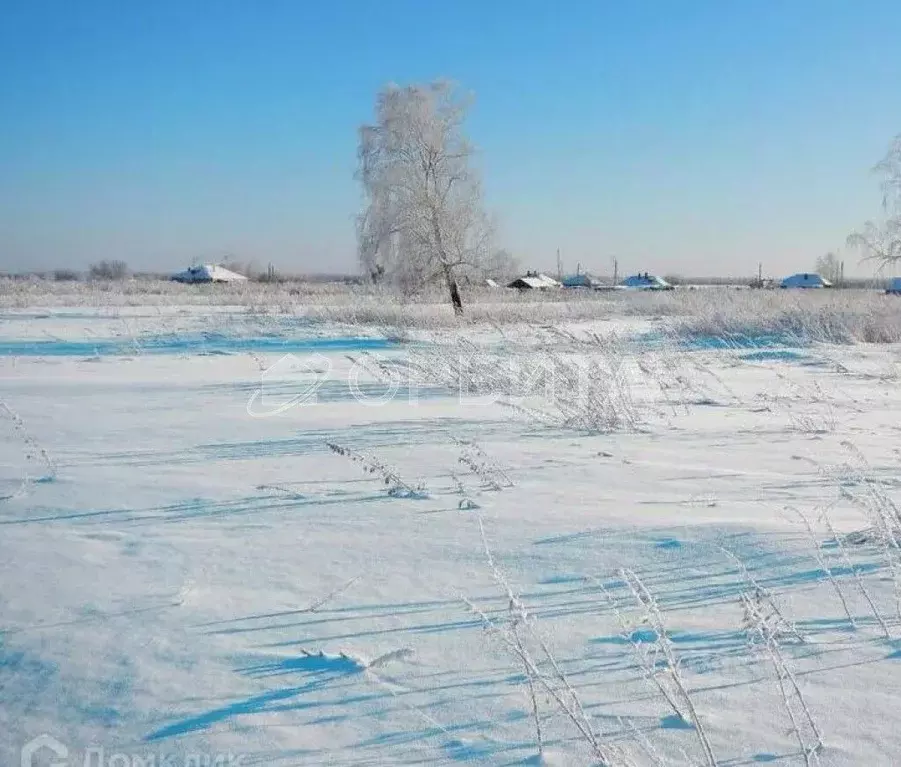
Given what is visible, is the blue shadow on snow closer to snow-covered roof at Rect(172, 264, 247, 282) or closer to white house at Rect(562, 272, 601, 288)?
snow-covered roof at Rect(172, 264, 247, 282)

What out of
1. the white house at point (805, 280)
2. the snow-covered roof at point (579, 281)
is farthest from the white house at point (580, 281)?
the white house at point (805, 280)

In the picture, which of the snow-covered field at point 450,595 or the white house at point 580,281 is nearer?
the snow-covered field at point 450,595

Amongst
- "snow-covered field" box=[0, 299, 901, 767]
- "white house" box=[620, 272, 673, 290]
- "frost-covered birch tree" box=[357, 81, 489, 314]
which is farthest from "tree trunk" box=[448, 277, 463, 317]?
"white house" box=[620, 272, 673, 290]

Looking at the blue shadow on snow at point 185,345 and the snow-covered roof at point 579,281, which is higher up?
the snow-covered roof at point 579,281

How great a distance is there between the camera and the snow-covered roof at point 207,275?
236ft

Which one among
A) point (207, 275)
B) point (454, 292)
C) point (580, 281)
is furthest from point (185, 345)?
point (580, 281)

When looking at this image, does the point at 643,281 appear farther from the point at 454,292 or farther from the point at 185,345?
the point at 185,345

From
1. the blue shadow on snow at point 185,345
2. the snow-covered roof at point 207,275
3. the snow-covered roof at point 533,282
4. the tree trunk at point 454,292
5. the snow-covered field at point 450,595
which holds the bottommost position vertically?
the snow-covered field at point 450,595

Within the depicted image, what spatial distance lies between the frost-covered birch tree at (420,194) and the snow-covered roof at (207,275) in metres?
50.5

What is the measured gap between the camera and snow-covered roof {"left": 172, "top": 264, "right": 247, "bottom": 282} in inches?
2832

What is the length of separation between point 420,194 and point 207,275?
54.1 meters

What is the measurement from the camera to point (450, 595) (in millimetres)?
2230

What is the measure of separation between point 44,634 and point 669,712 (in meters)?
1.63

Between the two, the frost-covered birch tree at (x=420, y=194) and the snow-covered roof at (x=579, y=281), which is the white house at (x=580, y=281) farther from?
the frost-covered birch tree at (x=420, y=194)
